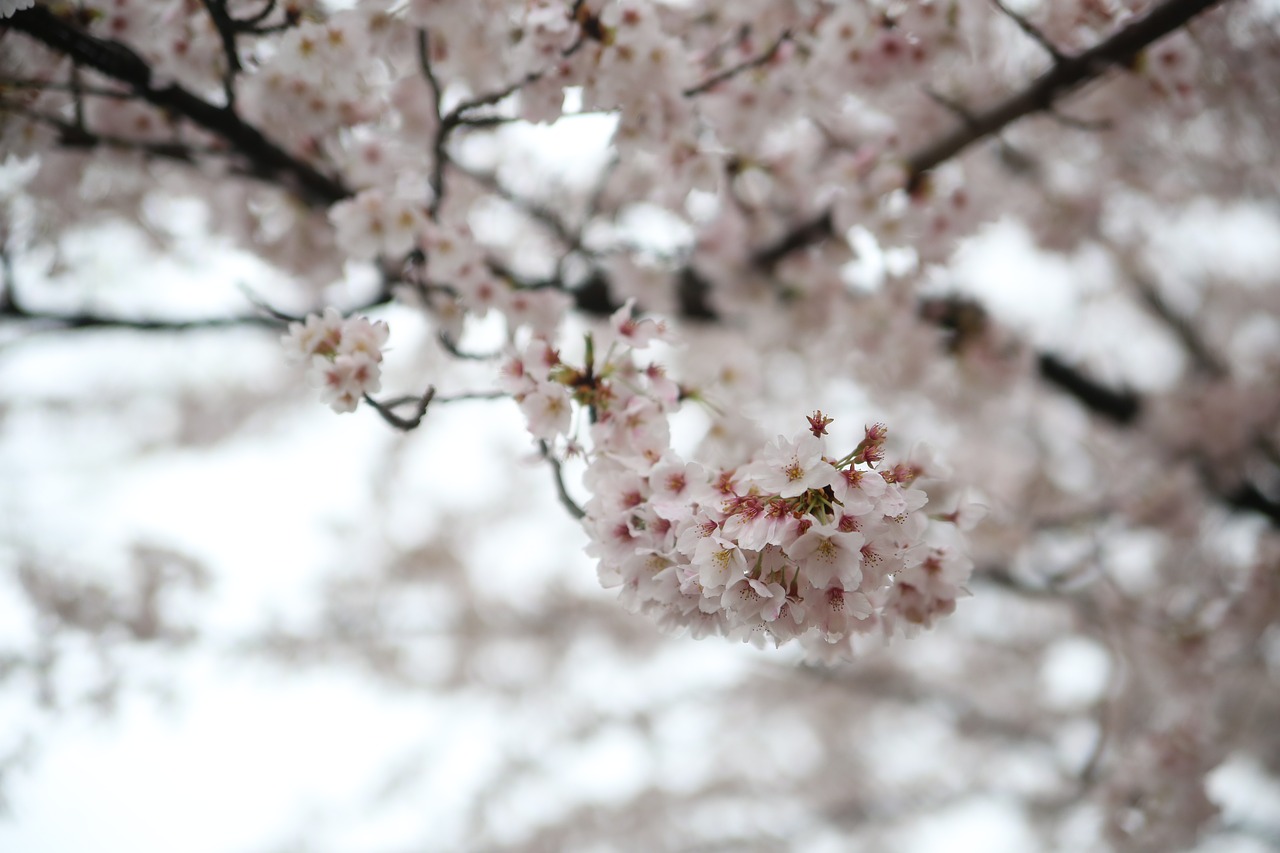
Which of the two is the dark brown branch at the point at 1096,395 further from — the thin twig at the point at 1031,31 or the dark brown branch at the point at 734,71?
the dark brown branch at the point at 734,71

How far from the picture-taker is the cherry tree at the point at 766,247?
Result: 1.41m

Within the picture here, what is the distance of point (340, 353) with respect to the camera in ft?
5.02

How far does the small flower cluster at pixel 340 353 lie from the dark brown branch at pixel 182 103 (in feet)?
3.10

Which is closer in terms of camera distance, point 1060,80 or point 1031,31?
point 1031,31

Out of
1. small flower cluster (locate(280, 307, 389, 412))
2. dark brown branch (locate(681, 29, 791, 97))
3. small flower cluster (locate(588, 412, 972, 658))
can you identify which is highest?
dark brown branch (locate(681, 29, 791, 97))

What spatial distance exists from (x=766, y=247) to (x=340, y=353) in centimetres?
205

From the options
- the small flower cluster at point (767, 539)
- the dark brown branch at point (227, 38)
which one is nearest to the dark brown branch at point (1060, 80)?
the small flower cluster at point (767, 539)

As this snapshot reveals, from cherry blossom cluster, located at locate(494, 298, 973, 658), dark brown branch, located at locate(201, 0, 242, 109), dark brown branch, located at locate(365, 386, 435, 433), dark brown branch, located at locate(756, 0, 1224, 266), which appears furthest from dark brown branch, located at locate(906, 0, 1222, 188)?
dark brown branch, located at locate(201, 0, 242, 109)

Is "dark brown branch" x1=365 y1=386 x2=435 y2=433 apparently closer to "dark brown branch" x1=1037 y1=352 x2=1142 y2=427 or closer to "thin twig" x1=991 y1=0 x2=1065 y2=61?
"thin twig" x1=991 y1=0 x2=1065 y2=61

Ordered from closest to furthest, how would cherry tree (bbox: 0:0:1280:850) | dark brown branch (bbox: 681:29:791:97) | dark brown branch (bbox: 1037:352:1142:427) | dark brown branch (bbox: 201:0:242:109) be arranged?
cherry tree (bbox: 0:0:1280:850), dark brown branch (bbox: 201:0:242:109), dark brown branch (bbox: 681:29:791:97), dark brown branch (bbox: 1037:352:1142:427)

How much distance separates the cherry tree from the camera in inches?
55.4

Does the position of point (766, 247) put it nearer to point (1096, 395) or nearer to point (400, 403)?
point (400, 403)

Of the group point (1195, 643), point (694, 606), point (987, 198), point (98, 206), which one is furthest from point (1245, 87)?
point (98, 206)

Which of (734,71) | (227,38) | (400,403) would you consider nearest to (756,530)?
(400,403)
